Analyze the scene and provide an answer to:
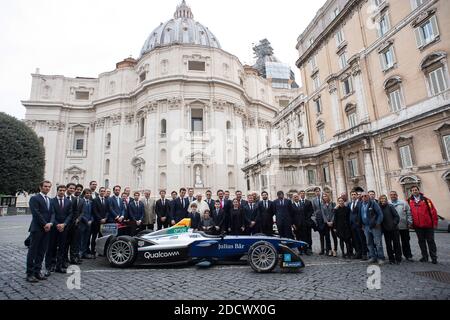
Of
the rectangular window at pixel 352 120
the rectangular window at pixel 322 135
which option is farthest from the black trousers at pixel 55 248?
the rectangular window at pixel 322 135

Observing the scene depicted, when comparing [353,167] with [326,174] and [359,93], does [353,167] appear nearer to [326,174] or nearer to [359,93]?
[326,174]

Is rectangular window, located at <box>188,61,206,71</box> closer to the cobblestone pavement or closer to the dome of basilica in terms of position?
the dome of basilica

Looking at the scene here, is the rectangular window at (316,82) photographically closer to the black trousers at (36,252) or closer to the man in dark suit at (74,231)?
the man in dark suit at (74,231)

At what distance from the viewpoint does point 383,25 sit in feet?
73.2

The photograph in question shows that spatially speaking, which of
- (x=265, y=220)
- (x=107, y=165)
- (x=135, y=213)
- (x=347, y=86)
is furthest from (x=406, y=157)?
(x=107, y=165)

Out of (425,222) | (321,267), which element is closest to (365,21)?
(425,222)

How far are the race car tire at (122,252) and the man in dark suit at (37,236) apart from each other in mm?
1586

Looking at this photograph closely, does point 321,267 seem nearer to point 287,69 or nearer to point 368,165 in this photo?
point 368,165

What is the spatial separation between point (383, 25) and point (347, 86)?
5542 millimetres

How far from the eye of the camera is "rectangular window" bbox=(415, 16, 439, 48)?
17812 millimetres

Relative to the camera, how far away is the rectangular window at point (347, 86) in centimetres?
2545

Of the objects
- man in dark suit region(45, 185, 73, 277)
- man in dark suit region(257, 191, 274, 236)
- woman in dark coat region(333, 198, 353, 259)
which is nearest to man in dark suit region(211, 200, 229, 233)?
man in dark suit region(257, 191, 274, 236)

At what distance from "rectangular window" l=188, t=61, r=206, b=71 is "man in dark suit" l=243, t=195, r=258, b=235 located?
36.1m
